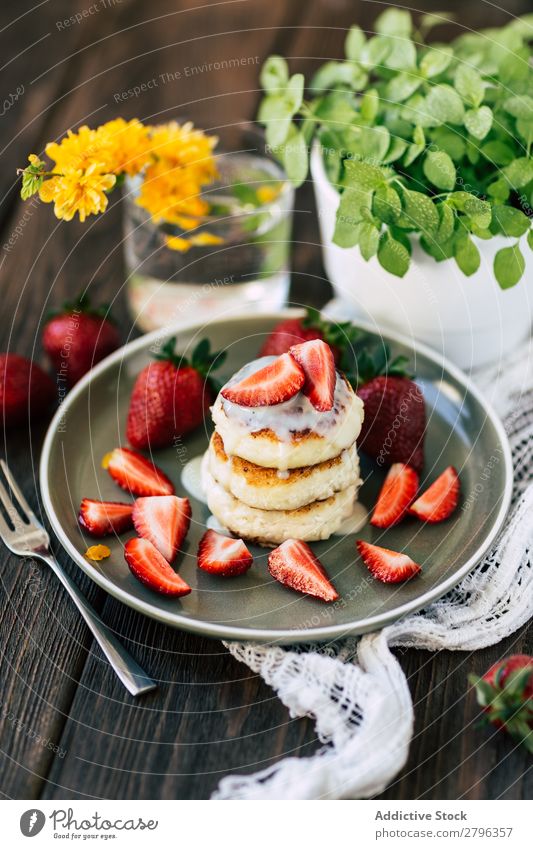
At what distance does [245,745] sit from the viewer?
4.56 feet

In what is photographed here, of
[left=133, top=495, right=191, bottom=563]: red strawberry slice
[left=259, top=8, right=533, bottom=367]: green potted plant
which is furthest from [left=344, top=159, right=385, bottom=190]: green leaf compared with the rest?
[left=133, top=495, right=191, bottom=563]: red strawberry slice

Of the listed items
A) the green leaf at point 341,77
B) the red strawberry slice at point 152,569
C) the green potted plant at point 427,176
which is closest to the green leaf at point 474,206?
the green potted plant at point 427,176

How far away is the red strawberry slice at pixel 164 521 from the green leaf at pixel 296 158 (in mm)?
723

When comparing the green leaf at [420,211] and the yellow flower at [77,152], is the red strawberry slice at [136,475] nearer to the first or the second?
the yellow flower at [77,152]

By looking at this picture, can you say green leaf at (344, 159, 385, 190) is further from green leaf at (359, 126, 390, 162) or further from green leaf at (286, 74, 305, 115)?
green leaf at (286, 74, 305, 115)

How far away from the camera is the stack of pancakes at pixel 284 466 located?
1561 mm

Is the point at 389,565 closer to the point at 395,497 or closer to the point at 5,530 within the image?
the point at 395,497

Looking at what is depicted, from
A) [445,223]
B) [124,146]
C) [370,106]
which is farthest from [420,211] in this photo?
[124,146]

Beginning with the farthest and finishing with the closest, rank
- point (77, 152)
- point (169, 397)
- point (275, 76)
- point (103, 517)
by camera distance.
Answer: point (275, 76), point (169, 397), point (77, 152), point (103, 517)

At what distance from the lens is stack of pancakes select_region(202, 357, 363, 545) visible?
1561 millimetres

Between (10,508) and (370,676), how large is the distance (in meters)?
0.75

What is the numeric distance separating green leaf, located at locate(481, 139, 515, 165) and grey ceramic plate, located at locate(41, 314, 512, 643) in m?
0.40

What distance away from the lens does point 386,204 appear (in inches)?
69.2

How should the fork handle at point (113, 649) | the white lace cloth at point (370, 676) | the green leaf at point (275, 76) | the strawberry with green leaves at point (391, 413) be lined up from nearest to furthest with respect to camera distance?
the white lace cloth at point (370, 676), the fork handle at point (113, 649), the strawberry with green leaves at point (391, 413), the green leaf at point (275, 76)
